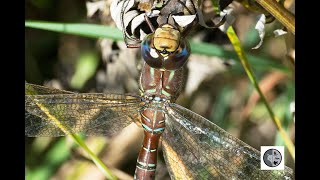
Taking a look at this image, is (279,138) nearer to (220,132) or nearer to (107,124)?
(220,132)

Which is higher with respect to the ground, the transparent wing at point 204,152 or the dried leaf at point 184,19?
the dried leaf at point 184,19

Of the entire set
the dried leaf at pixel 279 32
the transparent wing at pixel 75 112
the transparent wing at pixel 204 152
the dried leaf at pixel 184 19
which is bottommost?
the transparent wing at pixel 204 152

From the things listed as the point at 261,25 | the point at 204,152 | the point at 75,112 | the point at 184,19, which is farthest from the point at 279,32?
the point at 75,112

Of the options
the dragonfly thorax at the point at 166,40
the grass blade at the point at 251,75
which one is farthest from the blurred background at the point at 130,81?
the dragonfly thorax at the point at 166,40

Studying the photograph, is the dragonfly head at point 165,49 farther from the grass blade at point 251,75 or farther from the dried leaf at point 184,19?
the grass blade at point 251,75

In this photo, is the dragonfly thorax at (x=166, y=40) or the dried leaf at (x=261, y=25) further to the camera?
the dried leaf at (x=261, y=25)

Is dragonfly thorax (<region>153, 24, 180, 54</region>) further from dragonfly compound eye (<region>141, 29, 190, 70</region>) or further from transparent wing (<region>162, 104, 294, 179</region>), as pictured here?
transparent wing (<region>162, 104, 294, 179</region>)

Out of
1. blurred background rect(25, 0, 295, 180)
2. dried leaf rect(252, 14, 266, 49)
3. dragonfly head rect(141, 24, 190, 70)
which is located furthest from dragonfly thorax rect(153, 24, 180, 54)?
dried leaf rect(252, 14, 266, 49)

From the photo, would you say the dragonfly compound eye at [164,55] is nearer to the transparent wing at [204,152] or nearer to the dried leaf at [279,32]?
the transparent wing at [204,152]
